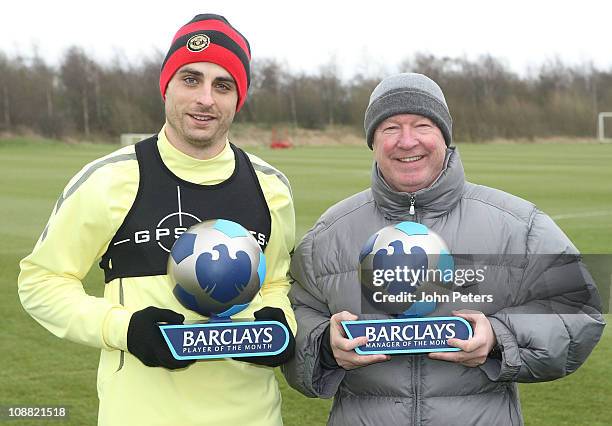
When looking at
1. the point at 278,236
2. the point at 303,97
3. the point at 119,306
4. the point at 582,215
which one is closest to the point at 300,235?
the point at 582,215

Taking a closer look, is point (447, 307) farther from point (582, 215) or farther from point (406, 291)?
point (582, 215)

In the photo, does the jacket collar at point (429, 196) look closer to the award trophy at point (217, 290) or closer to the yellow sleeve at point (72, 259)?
the award trophy at point (217, 290)

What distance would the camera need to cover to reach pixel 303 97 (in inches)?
3088

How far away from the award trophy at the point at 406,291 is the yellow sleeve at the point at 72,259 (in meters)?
0.79

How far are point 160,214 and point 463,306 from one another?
994 mm

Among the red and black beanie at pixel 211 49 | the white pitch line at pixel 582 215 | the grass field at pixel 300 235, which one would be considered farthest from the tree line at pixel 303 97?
the red and black beanie at pixel 211 49

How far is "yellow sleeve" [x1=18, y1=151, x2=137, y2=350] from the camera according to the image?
279cm

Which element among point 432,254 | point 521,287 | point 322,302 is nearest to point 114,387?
point 322,302

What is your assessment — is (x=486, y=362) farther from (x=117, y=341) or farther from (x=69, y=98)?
(x=69, y=98)

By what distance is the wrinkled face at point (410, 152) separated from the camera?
9.38ft

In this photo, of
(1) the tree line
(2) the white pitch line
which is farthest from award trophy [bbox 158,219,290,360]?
(1) the tree line

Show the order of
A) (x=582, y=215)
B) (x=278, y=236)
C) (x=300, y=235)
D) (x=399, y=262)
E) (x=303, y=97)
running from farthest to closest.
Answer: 1. (x=303, y=97)
2. (x=582, y=215)
3. (x=300, y=235)
4. (x=278, y=236)
5. (x=399, y=262)

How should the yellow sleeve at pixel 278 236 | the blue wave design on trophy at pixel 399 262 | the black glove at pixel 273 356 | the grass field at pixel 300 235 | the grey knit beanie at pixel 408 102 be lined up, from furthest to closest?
the grass field at pixel 300 235, the yellow sleeve at pixel 278 236, the grey knit beanie at pixel 408 102, the black glove at pixel 273 356, the blue wave design on trophy at pixel 399 262

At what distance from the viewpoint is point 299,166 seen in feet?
103
